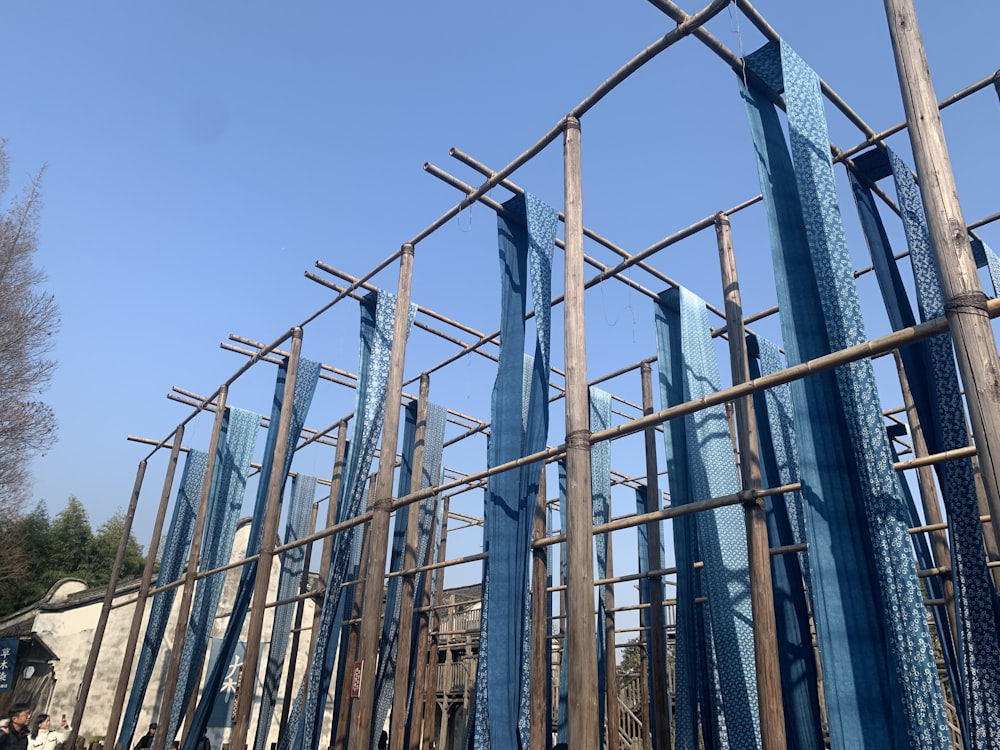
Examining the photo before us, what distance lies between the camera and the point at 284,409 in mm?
10188

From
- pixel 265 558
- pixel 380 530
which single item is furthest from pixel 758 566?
pixel 265 558

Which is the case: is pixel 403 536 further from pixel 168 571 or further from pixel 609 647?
pixel 168 571

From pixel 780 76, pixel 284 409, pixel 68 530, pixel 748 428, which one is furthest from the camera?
pixel 68 530

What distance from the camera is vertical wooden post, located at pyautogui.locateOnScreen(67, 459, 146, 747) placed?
12.2 meters

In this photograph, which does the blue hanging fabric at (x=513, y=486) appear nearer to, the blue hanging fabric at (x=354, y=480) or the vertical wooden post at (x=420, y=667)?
the blue hanging fabric at (x=354, y=480)

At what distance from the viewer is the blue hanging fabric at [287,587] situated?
12.1 metres

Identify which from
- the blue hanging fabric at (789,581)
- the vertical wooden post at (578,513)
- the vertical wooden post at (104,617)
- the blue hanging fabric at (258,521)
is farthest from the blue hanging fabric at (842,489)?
the vertical wooden post at (104,617)

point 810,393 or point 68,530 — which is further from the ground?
Answer: point 68,530

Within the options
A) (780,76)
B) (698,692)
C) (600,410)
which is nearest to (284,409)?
(600,410)

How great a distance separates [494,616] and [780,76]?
4.95 m

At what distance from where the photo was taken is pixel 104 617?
44.3 feet

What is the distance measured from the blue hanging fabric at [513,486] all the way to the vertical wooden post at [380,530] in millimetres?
1247

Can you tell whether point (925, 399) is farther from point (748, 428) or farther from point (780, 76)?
point (780, 76)

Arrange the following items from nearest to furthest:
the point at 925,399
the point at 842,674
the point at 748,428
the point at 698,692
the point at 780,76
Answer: the point at 842,674
the point at 925,399
the point at 780,76
the point at 748,428
the point at 698,692
